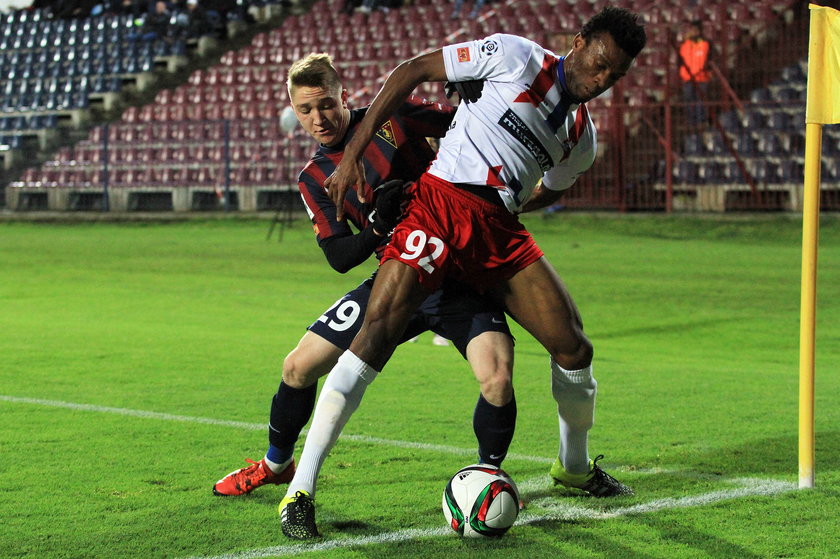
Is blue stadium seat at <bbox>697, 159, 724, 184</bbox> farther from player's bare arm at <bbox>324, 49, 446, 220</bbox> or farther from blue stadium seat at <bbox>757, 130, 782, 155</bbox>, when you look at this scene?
player's bare arm at <bbox>324, 49, 446, 220</bbox>

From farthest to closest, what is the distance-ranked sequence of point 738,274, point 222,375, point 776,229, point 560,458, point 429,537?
point 776,229 → point 738,274 → point 222,375 → point 560,458 → point 429,537

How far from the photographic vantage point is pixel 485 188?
14.3 ft

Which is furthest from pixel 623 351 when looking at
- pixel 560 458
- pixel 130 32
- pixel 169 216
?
pixel 130 32

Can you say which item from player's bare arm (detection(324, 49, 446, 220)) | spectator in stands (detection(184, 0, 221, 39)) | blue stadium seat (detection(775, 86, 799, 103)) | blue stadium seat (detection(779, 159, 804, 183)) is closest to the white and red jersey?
player's bare arm (detection(324, 49, 446, 220))

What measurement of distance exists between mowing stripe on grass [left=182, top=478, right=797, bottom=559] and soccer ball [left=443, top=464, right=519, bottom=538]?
97mm

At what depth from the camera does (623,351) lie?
9570 mm

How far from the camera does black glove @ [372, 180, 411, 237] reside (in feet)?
14.2

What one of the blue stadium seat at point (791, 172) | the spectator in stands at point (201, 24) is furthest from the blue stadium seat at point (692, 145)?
the spectator in stands at point (201, 24)

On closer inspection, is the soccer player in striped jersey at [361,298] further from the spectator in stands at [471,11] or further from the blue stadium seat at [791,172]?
the spectator in stands at [471,11]

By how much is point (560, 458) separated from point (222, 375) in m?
3.64

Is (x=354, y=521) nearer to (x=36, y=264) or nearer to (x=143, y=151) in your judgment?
(x=36, y=264)

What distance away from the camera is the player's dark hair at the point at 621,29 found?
14.0 feet

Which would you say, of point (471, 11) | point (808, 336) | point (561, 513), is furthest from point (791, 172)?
point (561, 513)

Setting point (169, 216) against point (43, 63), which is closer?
point (169, 216)
